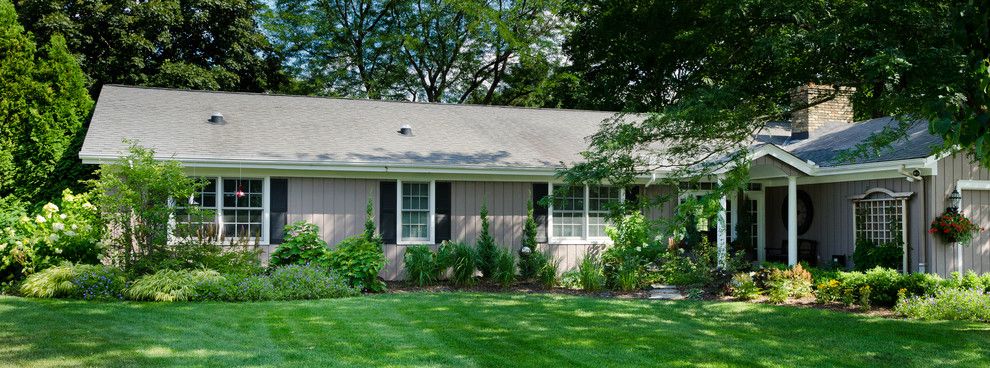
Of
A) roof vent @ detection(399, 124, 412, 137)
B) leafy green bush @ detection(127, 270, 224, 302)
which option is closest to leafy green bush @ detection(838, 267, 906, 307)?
roof vent @ detection(399, 124, 412, 137)

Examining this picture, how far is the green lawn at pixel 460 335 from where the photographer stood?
25.1ft

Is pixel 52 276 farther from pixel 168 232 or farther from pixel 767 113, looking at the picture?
pixel 767 113

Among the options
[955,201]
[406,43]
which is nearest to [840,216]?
[955,201]

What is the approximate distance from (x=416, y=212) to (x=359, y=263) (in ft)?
8.43

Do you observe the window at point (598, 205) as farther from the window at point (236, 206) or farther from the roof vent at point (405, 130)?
the window at point (236, 206)

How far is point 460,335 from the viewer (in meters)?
A: 8.83

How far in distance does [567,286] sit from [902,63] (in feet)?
23.0

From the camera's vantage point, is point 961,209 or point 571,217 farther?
point 571,217

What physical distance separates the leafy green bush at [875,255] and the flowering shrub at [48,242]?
1300cm

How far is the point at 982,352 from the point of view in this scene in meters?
8.60

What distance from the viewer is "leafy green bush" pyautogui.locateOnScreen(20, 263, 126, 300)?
11094 millimetres

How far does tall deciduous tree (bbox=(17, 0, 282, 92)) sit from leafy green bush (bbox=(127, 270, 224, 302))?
13815 mm

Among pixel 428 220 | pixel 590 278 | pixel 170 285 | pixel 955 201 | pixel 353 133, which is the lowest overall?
pixel 590 278

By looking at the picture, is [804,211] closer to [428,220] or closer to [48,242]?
[428,220]
